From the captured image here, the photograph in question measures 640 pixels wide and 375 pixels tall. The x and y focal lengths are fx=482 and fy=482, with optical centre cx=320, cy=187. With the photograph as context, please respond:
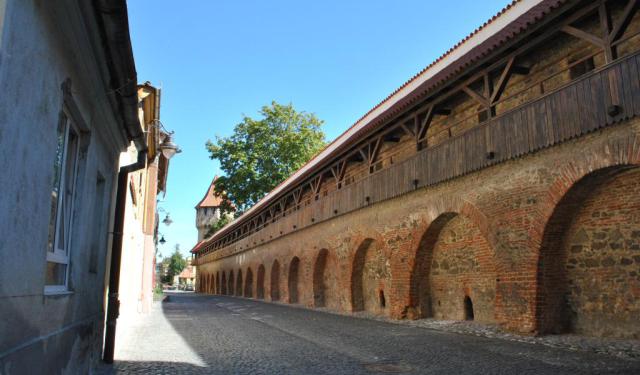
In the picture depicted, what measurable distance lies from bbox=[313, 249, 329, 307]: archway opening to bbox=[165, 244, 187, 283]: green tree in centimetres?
6647

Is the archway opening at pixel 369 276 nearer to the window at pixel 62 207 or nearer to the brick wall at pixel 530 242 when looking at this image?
the brick wall at pixel 530 242

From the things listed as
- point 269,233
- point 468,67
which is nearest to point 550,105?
point 468,67

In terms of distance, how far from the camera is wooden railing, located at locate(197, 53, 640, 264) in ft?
22.9

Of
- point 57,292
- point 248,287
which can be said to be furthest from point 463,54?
point 248,287

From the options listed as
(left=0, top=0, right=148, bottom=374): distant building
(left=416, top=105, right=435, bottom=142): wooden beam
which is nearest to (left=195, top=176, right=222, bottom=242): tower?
(left=416, top=105, right=435, bottom=142): wooden beam

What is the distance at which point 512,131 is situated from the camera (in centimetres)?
899

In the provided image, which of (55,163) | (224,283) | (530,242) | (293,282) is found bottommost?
(224,283)

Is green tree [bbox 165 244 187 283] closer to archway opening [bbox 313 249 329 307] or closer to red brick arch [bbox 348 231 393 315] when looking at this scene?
archway opening [bbox 313 249 329 307]

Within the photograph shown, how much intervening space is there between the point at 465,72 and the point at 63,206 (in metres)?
8.64

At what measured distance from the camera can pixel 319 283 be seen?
19.2 meters

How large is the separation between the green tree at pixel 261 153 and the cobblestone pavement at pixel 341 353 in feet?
84.2

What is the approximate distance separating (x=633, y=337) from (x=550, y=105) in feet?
12.9

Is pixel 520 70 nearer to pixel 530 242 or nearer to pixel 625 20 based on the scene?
pixel 625 20

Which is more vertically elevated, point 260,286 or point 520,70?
point 520,70
